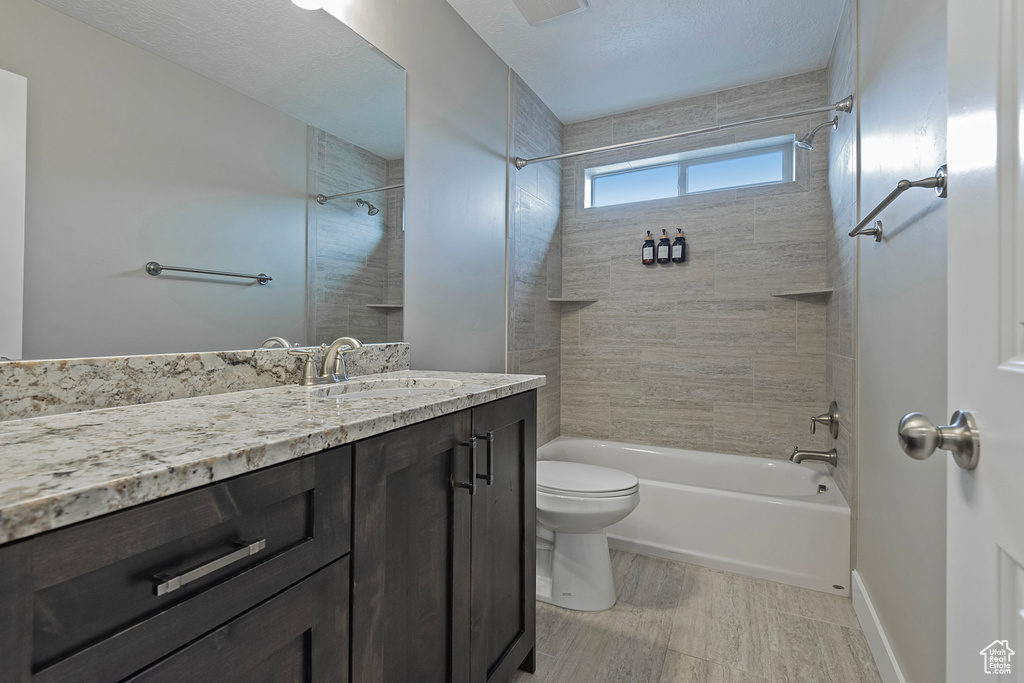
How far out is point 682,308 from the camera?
9.44 ft

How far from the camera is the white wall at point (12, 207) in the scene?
2.71 feet

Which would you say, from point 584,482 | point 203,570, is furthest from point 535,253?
point 203,570

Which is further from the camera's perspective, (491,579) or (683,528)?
(683,528)

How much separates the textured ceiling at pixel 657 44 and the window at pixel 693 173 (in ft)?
1.16

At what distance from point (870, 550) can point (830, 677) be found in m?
0.46

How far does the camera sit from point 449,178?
2.09 metres

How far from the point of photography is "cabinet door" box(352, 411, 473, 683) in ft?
2.66

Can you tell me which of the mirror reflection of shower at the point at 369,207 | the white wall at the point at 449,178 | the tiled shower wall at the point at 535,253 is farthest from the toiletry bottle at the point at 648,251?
the mirror reflection of shower at the point at 369,207

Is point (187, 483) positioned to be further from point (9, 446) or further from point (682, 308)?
point (682, 308)

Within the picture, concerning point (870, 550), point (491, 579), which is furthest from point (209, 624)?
point (870, 550)

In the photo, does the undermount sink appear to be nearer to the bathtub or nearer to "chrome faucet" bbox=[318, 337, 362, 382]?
"chrome faucet" bbox=[318, 337, 362, 382]

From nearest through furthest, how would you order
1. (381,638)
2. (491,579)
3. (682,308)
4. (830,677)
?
(381,638) < (491,579) < (830,677) < (682,308)

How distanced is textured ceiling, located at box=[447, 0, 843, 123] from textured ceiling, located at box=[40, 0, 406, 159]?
76cm

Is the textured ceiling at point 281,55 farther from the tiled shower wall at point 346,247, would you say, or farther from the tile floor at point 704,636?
→ the tile floor at point 704,636
